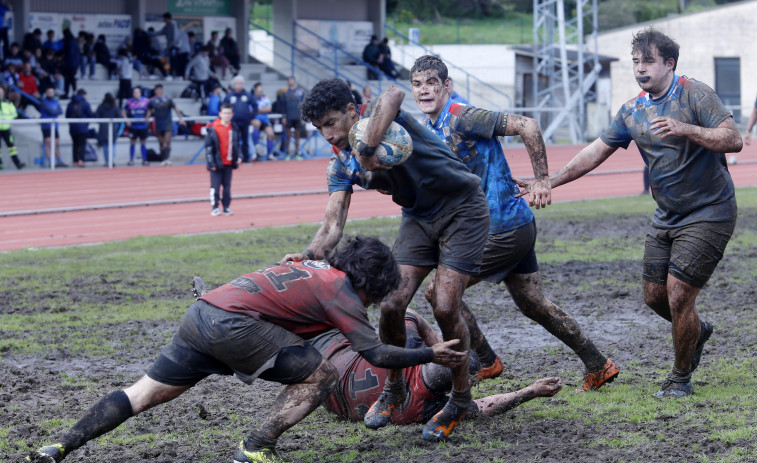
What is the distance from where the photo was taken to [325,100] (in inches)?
203

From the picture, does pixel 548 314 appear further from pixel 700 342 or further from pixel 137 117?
pixel 137 117

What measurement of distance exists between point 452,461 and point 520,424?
80 centimetres

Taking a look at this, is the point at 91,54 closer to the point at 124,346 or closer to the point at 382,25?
the point at 382,25

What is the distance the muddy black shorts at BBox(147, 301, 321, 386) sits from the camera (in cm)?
483

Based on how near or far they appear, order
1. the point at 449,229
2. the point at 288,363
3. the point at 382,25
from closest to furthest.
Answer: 1. the point at 288,363
2. the point at 449,229
3. the point at 382,25

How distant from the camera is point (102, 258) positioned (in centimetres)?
1214

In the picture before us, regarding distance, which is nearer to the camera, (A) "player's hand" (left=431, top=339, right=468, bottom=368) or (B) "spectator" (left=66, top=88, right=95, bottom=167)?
(A) "player's hand" (left=431, top=339, right=468, bottom=368)

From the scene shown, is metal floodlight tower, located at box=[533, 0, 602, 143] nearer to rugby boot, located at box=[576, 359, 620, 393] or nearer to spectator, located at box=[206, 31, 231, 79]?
spectator, located at box=[206, 31, 231, 79]

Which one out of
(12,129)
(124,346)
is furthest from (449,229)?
(12,129)

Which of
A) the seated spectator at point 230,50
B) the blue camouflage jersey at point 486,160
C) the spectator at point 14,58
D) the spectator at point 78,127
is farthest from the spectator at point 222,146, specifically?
the seated spectator at point 230,50

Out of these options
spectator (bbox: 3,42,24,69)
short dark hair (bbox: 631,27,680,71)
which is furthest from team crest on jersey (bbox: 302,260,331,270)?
spectator (bbox: 3,42,24,69)

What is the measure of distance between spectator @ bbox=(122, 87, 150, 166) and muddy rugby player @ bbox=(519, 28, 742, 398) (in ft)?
62.4

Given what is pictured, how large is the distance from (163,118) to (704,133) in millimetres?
19789

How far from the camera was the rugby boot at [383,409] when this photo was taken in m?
5.71
